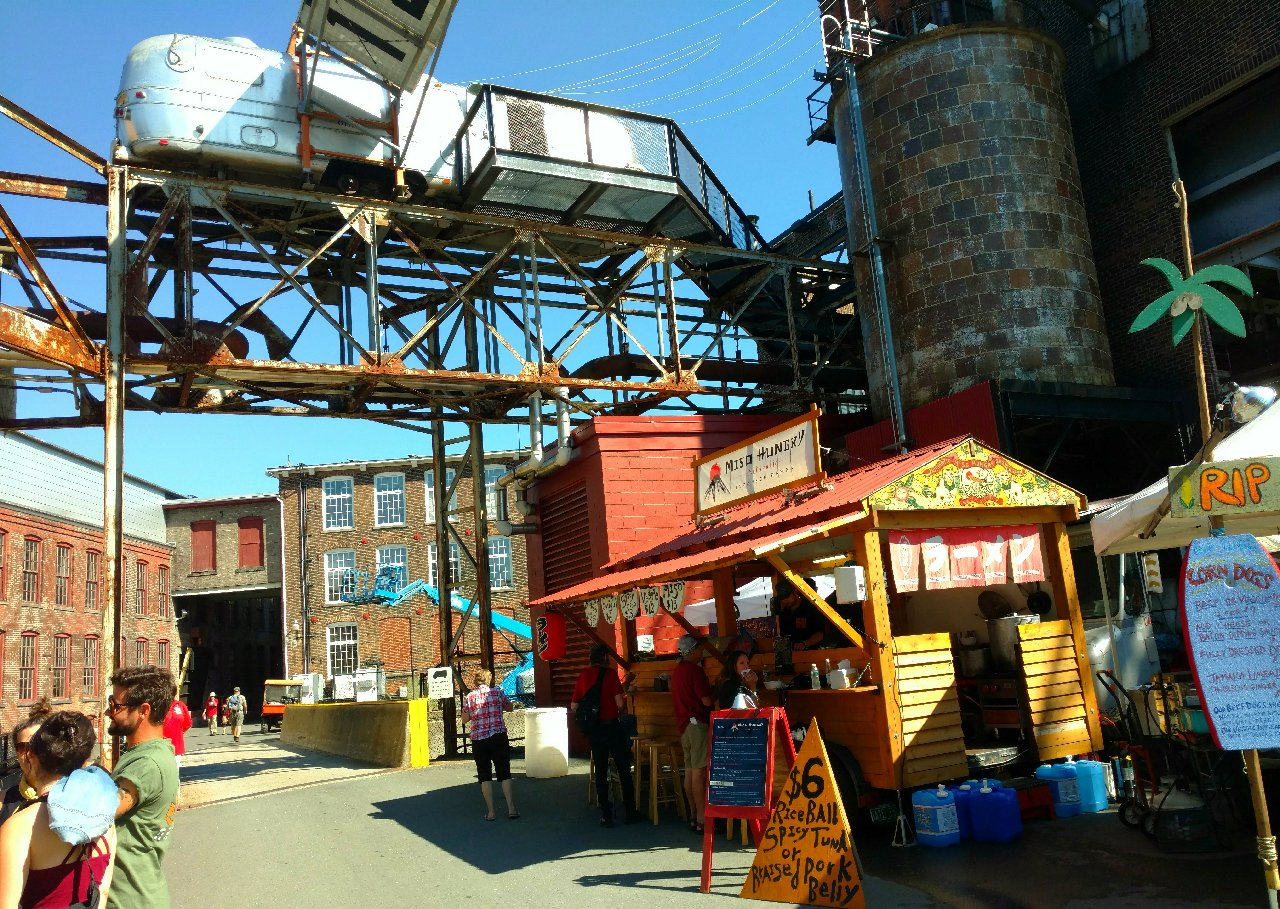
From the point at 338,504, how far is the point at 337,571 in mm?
3103

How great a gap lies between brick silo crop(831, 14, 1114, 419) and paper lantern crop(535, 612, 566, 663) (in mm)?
6800

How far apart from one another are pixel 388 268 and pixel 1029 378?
11258mm

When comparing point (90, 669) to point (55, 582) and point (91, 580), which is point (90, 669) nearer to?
point (91, 580)

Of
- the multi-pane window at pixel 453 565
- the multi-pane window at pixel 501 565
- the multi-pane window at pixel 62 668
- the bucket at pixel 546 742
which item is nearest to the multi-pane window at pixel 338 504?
the multi-pane window at pixel 453 565

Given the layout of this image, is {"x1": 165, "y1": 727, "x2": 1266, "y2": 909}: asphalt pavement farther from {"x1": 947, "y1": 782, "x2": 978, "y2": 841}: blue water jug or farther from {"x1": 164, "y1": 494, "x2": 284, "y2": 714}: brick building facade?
{"x1": 164, "y1": 494, "x2": 284, "y2": 714}: brick building facade

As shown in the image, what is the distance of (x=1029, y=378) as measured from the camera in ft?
54.3

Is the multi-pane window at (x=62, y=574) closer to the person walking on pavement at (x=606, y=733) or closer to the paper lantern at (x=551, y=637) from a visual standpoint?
the paper lantern at (x=551, y=637)

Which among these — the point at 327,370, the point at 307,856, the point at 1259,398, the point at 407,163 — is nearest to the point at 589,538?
the point at 327,370

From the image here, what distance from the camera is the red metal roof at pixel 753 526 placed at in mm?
9602

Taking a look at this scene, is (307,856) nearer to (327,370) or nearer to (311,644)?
(327,370)

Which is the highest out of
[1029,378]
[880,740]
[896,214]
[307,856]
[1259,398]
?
[896,214]

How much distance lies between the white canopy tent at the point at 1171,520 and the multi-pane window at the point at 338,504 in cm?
4216

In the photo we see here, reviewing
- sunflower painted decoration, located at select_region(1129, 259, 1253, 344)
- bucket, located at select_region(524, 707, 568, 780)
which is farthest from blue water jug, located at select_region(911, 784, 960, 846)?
bucket, located at select_region(524, 707, 568, 780)

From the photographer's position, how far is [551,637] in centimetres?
1761
